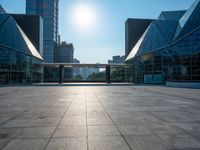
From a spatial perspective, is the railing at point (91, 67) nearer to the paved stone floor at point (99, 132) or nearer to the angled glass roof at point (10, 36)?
the angled glass roof at point (10, 36)

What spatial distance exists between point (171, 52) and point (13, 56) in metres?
33.0

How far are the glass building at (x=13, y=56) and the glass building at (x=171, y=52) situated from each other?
2737 cm

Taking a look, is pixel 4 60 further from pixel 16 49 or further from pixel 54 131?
pixel 54 131

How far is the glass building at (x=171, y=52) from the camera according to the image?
35.5 meters

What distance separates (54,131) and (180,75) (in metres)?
34.6

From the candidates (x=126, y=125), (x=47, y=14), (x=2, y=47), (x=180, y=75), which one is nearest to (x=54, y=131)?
(x=126, y=125)

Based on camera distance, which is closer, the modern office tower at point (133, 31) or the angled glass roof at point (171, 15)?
the angled glass roof at point (171, 15)

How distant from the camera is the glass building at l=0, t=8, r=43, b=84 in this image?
44.8 metres

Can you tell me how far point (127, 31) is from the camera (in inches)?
3420

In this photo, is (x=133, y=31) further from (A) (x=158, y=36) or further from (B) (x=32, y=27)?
(B) (x=32, y=27)

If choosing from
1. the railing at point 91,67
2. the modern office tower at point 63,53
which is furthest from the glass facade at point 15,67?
the modern office tower at point 63,53

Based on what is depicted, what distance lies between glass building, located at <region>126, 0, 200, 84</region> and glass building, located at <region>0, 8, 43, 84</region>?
2737 centimetres

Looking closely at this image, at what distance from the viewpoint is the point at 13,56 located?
4706 centimetres

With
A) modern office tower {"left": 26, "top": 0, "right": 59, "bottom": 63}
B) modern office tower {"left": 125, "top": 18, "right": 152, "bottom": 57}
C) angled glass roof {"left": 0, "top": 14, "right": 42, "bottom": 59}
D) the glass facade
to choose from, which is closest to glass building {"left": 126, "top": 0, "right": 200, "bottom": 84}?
modern office tower {"left": 125, "top": 18, "right": 152, "bottom": 57}
